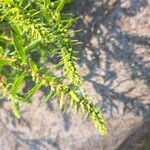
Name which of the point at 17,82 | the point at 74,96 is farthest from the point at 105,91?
the point at 74,96

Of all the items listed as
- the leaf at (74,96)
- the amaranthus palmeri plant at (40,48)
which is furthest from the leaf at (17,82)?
the leaf at (74,96)

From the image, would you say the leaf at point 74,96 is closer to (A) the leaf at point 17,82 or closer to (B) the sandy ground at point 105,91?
(A) the leaf at point 17,82

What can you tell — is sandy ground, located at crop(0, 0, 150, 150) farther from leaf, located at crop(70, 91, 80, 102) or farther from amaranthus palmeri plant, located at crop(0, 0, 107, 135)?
leaf, located at crop(70, 91, 80, 102)

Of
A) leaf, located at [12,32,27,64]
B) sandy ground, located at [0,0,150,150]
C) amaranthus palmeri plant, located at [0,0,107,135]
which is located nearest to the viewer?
amaranthus palmeri plant, located at [0,0,107,135]

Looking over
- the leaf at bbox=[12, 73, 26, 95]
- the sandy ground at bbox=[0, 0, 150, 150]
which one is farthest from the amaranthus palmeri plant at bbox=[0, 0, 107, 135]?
the sandy ground at bbox=[0, 0, 150, 150]

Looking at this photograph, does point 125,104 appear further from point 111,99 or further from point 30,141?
point 30,141

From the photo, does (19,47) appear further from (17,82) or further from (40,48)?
(40,48)
